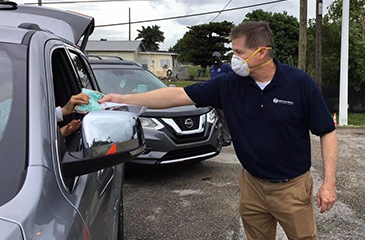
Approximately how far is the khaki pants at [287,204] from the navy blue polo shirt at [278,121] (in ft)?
0.26

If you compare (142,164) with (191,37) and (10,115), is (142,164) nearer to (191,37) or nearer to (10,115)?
(10,115)

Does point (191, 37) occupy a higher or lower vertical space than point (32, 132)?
higher

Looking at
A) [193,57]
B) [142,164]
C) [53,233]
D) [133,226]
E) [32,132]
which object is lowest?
[133,226]

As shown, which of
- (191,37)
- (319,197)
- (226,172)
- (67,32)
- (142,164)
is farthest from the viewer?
(191,37)

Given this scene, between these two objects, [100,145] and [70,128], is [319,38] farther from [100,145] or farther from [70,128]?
[100,145]

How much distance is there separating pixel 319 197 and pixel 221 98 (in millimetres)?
905

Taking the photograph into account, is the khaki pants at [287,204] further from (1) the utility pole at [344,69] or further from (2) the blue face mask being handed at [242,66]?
(1) the utility pole at [344,69]

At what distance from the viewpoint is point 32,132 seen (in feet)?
4.72

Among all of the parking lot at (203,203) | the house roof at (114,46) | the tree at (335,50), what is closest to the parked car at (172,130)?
the parking lot at (203,203)

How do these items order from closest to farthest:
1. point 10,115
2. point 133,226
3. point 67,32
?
point 10,115
point 67,32
point 133,226

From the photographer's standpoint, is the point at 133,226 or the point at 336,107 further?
the point at 336,107

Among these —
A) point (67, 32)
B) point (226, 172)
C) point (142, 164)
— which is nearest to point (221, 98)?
point (67, 32)

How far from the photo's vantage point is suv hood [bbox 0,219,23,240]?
3.53 ft

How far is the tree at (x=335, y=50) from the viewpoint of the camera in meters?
12.5
